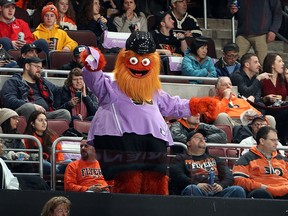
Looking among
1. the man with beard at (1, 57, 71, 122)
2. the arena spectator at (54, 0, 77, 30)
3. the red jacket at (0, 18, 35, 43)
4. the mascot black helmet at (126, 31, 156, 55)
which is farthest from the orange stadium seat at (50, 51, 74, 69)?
the mascot black helmet at (126, 31, 156, 55)

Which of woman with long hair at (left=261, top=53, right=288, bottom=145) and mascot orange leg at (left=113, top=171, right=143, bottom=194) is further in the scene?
woman with long hair at (left=261, top=53, right=288, bottom=145)

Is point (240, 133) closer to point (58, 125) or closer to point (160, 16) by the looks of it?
point (58, 125)

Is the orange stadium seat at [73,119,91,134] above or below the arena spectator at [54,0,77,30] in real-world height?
below

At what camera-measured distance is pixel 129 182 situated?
14266mm

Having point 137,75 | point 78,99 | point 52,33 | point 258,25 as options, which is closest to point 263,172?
point 137,75

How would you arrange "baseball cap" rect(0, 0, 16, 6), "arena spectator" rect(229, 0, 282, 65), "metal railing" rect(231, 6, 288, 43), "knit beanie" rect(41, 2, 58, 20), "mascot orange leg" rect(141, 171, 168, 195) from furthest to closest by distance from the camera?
"metal railing" rect(231, 6, 288, 43), "arena spectator" rect(229, 0, 282, 65), "knit beanie" rect(41, 2, 58, 20), "baseball cap" rect(0, 0, 16, 6), "mascot orange leg" rect(141, 171, 168, 195)

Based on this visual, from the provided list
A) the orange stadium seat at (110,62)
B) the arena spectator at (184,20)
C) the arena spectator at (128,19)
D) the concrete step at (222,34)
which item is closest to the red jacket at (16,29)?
the orange stadium seat at (110,62)

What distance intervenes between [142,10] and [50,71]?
3.62 meters

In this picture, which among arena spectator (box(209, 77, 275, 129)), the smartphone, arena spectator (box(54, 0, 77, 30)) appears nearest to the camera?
the smartphone

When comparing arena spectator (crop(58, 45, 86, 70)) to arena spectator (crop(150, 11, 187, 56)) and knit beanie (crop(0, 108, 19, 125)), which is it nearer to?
arena spectator (crop(150, 11, 187, 56))

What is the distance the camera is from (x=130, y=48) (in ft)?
47.5

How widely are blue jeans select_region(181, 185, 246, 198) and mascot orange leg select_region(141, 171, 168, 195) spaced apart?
274mm

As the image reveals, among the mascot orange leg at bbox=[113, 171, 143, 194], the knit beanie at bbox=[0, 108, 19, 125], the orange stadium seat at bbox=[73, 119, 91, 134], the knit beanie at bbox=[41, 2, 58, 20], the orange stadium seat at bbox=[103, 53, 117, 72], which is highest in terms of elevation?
the knit beanie at bbox=[41, 2, 58, 20]

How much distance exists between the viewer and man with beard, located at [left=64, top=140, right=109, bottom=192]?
1441cm
